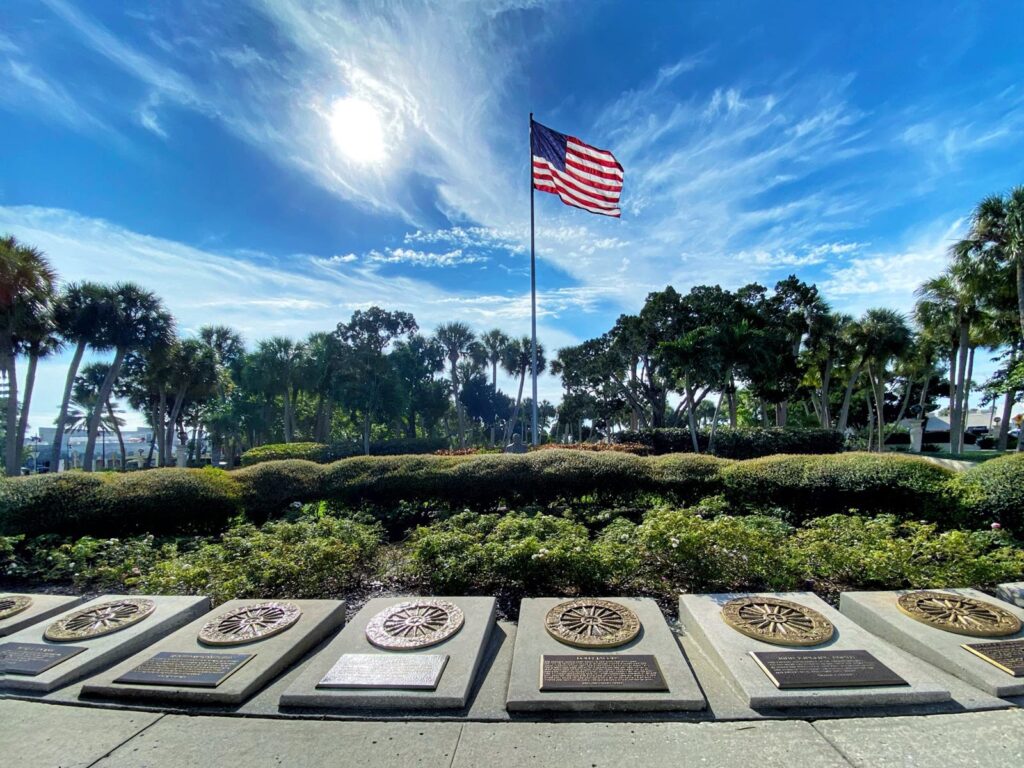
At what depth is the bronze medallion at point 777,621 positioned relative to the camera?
11.0 ft

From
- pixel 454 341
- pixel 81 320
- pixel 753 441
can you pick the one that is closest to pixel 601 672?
pixel 753 441

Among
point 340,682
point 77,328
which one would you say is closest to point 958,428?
point 340,682

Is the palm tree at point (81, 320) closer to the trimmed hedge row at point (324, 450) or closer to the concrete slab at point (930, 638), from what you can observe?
the trimmed hedge row at point (324, 450)

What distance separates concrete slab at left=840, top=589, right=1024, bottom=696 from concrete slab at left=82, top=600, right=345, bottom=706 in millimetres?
4085

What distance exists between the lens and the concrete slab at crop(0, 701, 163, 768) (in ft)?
8.24

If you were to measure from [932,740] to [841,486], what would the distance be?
5.11 meters

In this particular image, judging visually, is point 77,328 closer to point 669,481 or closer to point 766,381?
point 669,481

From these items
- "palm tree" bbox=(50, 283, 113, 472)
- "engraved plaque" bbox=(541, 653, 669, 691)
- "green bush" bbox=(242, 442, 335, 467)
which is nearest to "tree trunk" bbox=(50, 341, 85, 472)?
"palm tree" bbox=(50, 283, 113, 472)

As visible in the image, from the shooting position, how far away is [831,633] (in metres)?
3.38

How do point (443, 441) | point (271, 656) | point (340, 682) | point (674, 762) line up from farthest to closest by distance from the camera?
point (443, 441) < point (271, 656) < point (340, 682) < point (674, 762)

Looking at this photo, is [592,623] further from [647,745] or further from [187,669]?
[187,669]

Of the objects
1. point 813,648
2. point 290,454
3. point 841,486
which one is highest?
point 841,486

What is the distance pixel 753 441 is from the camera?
22328 millimetres

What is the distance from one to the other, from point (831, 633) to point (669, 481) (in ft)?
15.0
